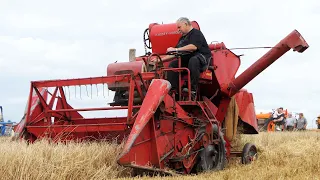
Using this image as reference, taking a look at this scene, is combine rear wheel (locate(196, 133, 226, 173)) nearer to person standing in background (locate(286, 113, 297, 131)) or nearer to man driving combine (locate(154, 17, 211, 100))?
man driving combine (locate(154, 17, 211, 100))

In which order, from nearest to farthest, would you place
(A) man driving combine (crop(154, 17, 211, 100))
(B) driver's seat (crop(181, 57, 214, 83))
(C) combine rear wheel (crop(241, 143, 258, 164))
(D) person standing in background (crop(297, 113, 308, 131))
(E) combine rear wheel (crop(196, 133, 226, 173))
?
1. (E) combine rear wheel (crop(196, 133, 226, 173))
2. (A) man driving combine (crop(154, 17, 211, 100))
3. (B) driver's seat (crop(181, 57, 214, 83))
4. (C) combine rear wheel (crop(241, 143, 258, 164))
5. (D) person standing in background (crop(297, 113, 308, 131))

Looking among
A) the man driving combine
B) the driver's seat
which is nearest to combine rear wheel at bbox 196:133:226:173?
the man driving combine

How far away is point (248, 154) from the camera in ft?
27.4

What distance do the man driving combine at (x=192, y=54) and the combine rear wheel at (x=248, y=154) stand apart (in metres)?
1.60

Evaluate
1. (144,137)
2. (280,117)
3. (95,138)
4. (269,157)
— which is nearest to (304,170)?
(269,157)

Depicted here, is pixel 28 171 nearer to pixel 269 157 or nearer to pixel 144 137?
pixel 144 137

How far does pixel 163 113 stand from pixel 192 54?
144 centimetres

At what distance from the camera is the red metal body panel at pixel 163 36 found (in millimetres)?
8786

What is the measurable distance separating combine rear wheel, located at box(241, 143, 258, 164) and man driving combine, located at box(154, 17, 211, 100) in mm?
1597

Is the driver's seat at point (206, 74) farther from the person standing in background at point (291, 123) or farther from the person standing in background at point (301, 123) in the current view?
the person standing in background at point (291, 123)

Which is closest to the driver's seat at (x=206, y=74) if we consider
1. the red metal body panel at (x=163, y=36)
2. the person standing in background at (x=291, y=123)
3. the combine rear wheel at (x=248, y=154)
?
the red metal body panel at (x=163, y=36)

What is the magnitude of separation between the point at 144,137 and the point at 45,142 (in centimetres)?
119

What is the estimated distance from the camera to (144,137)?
19.5 feet

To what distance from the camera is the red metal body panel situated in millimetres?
8786
